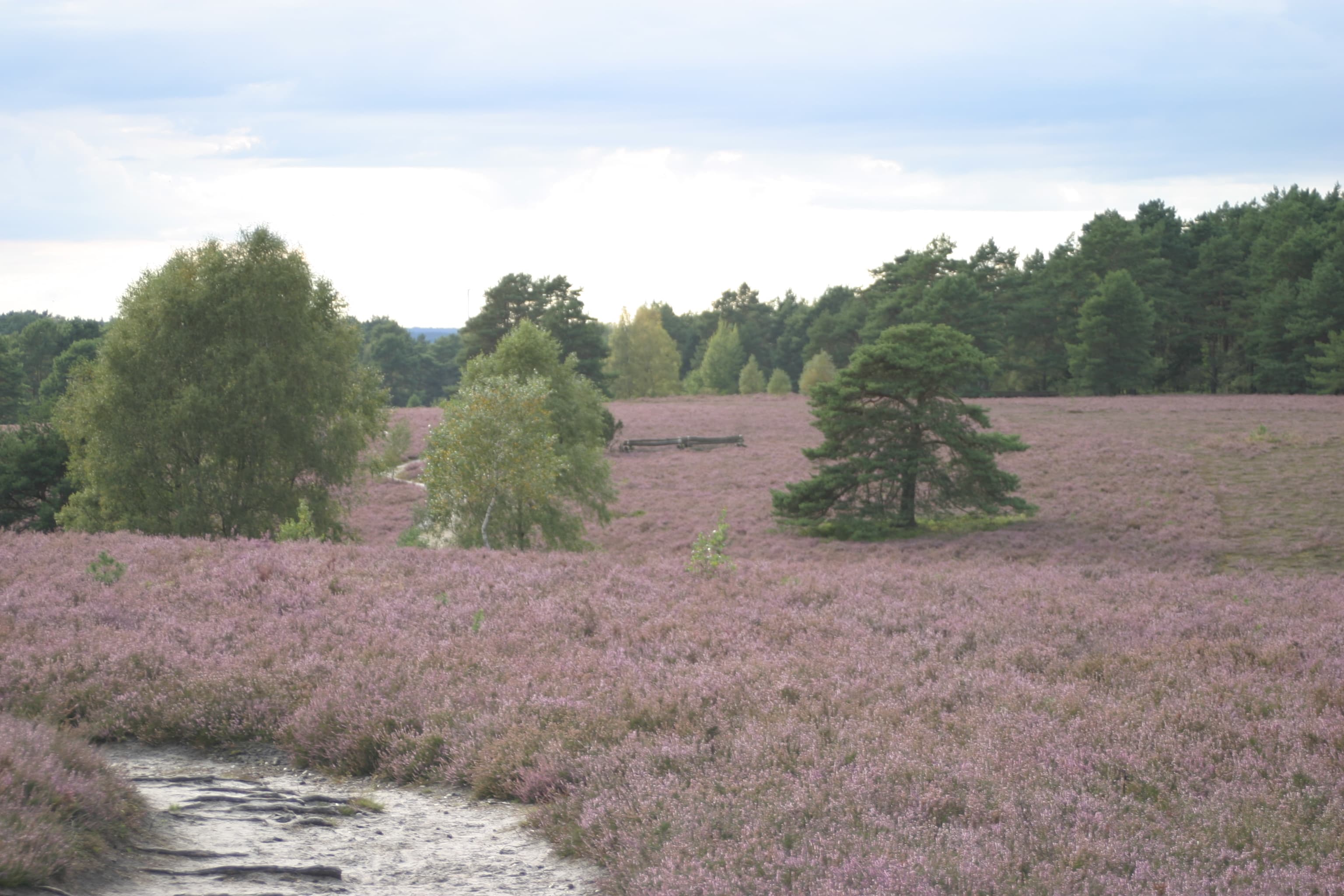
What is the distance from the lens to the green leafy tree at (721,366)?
122688mm

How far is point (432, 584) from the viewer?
11.9 metres

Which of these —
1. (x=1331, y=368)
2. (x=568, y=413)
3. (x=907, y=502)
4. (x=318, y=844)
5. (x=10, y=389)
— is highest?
(x=10, y=389)

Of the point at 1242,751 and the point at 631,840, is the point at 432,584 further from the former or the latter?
the point at 1242,751

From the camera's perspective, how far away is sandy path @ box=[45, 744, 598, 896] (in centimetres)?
527

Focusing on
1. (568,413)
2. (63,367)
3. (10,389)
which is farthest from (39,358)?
(568,413)

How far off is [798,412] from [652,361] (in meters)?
45.0

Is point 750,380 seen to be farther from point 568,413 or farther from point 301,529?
point 301,529

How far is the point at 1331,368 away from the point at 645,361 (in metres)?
67.8

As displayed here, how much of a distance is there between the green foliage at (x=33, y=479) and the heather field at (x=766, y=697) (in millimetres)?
21497

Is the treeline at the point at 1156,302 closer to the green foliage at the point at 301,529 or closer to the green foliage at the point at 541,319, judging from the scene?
the green foliage at the point at 541,319

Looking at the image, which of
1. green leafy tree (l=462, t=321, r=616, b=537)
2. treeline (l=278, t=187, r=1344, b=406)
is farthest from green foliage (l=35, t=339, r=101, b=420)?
green leafy tree (l=462, t=321, r=616, b=537)

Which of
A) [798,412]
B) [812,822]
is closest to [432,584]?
[812,822]

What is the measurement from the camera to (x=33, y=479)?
33.1 m

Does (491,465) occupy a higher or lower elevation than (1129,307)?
lower
